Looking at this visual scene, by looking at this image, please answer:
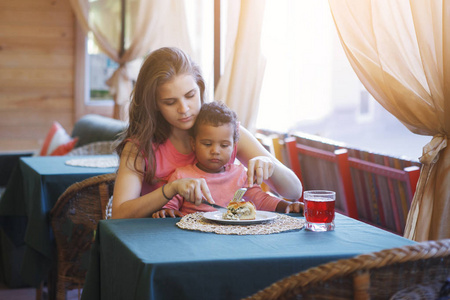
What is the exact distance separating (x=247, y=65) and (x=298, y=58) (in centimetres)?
27

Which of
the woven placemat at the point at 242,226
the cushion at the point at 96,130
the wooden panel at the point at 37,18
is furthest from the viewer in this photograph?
the wooden panel at the point at 37,18

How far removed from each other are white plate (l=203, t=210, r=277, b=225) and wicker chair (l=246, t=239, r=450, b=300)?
50 centimetres

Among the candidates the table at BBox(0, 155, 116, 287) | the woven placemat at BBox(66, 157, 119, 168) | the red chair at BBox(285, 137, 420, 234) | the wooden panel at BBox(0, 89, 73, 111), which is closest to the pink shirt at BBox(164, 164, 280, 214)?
the red chair at BBox(285, 137, 420, 234)

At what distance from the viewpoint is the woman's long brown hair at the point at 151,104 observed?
6.27ft

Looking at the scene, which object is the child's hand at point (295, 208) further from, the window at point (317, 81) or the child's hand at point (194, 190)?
the window at point (317, 81)

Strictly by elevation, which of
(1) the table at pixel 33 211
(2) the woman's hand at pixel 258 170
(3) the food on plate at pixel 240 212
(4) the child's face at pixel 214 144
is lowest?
(1) the table at pixel 33 211

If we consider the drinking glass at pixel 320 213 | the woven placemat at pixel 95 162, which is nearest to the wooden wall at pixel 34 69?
the woven placemat at pixel 95 162

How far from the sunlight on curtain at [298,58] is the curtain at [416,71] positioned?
74 cm

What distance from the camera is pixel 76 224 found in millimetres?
2410

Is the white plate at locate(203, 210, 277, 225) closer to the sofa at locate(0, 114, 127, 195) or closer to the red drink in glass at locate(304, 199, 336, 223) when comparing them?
the red drink in glass at locate(304, 199, 336, 223)

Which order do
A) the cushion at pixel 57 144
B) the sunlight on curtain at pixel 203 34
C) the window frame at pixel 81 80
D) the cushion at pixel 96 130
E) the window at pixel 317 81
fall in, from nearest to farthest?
the window at pixel 317 81 < the sunlight on curtain at pixel 203 34 < the cushion at pixel 96 130 < the cushion at pixel 57 144 < the window frame at pixel 81 80

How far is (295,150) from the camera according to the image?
3.07m

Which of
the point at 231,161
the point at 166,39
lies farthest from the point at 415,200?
the point at 166,39

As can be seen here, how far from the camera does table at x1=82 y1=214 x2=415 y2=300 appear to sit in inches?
48.1
